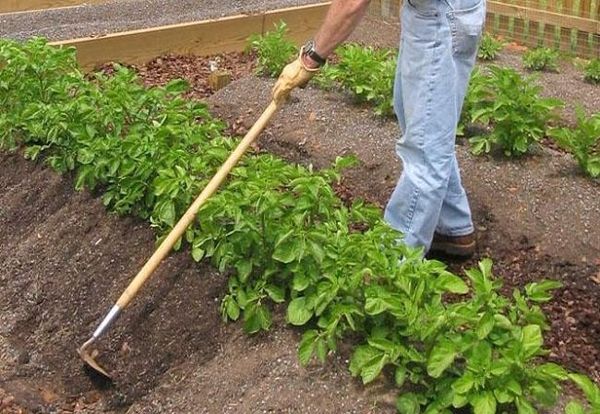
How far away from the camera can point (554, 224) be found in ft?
16.6

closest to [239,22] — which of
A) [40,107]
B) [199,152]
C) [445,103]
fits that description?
[40,107]

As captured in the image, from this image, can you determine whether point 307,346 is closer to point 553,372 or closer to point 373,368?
point 373,368

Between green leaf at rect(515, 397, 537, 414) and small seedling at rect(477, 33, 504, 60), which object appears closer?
green leaf at rect(515, 397, 537, 414)

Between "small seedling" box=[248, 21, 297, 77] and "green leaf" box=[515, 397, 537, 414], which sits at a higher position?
"green leaf" box=[515, 397, 537, 414]

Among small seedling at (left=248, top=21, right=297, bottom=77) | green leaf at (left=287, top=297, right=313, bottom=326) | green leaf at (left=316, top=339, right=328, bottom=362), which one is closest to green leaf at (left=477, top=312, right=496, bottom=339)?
green leaf at (left=316, top=339, right=328, bottom=362)

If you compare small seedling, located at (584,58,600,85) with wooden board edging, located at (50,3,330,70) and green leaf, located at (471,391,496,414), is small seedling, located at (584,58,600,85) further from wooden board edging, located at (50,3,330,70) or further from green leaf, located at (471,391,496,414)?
green leaf, located at (471,391,496,414)

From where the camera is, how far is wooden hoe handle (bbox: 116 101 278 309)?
4.12m

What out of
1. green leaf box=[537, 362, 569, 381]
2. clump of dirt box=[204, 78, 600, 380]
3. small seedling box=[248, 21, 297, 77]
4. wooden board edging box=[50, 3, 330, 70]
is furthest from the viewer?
wooden board edging box=[50, 3, 330, 70]

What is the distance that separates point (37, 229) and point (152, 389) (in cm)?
149

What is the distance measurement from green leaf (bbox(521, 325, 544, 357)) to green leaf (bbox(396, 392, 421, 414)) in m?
0.39

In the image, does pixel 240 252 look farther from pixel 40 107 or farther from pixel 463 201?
pixel 40 107

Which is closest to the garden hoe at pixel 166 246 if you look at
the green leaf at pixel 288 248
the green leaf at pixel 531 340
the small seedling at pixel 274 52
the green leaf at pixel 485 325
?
the green leaf at pixel 288 248

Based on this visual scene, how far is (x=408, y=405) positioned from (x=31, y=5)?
296 inches

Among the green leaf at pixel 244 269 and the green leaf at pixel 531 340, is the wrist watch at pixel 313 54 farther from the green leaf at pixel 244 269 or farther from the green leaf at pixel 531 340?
the green leaf at pixel 531 340
